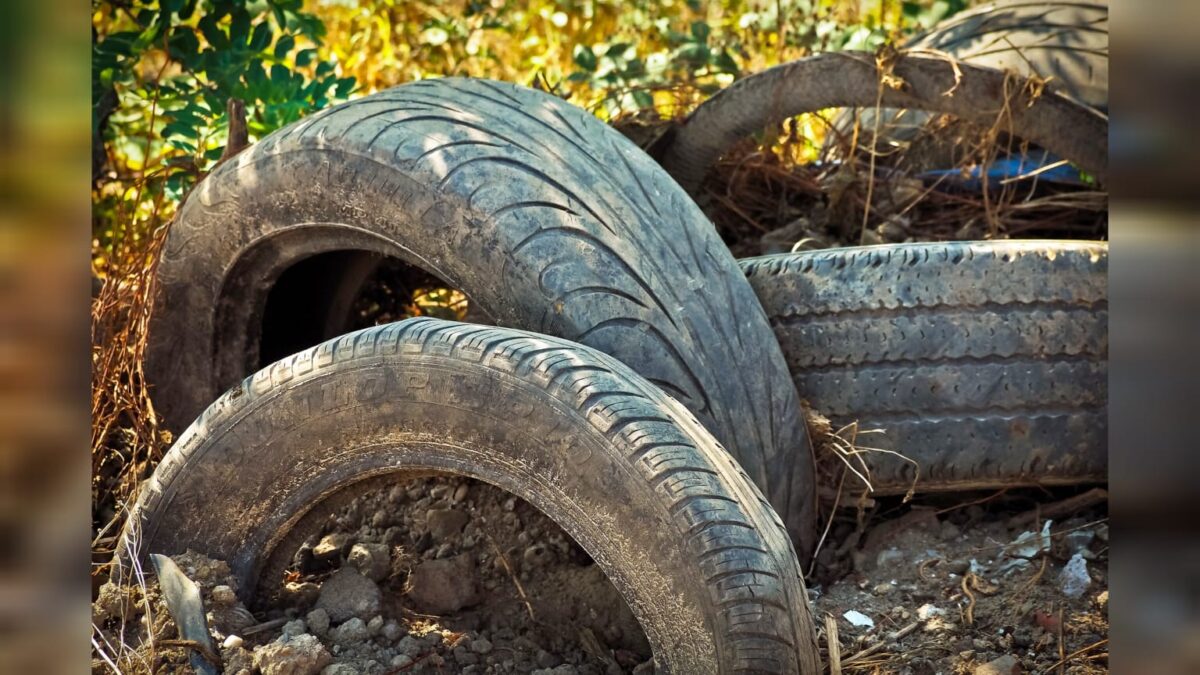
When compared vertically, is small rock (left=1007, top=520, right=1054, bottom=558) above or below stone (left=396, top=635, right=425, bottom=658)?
above

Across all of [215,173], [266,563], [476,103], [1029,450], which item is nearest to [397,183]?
[476,103]

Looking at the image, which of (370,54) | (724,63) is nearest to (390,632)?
(724,63)

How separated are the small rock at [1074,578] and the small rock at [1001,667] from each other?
1.25 ft

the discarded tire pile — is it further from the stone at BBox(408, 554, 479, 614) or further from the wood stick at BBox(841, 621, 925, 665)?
the wood stick at BBox(841, 621, 925, 665)

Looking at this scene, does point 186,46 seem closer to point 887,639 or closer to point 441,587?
point 441,587

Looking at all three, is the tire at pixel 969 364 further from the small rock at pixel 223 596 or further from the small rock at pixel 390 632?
the small rock at pixel 223 596

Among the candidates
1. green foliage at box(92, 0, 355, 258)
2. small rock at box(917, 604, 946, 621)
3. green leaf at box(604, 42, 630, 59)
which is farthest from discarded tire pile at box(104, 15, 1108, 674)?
green leaf at box(604, 42, 630, 59)

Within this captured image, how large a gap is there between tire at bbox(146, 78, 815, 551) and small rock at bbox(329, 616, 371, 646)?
63cm

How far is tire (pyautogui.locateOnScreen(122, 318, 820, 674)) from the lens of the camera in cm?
173

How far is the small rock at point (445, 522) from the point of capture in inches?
90.4

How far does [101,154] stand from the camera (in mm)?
3551

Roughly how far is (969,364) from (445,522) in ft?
3.64
